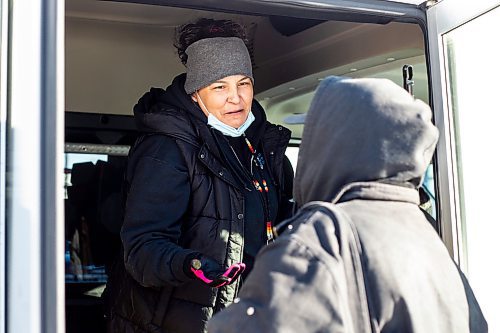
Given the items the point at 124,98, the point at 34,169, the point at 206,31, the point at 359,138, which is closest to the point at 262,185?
the point at 206,31

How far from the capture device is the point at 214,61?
116 inches

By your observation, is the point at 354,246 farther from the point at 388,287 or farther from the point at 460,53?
the point at 460,53

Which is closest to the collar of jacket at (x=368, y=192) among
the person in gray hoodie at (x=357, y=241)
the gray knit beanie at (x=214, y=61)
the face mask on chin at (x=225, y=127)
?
the person in gray hoodie at (x=357, y=241)

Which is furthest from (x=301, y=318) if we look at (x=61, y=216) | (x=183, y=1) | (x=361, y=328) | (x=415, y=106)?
(x=183, y=1)

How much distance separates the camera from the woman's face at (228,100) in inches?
113

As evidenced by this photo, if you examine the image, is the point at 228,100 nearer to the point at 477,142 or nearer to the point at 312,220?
the point at 477,142

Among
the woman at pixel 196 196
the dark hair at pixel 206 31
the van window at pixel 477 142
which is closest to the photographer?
the van window at pixel 477 142

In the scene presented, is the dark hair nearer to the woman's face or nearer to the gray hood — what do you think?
the woman's face

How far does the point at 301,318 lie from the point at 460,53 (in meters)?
1.22

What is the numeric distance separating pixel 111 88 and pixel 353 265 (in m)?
2.93

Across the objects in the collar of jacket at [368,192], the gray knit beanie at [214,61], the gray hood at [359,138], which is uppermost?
the gray knit beanie at [214,61]

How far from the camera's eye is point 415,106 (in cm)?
159

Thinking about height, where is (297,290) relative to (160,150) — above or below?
below

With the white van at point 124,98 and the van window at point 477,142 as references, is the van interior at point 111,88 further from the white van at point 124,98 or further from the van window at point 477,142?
the van window at point 477,142
